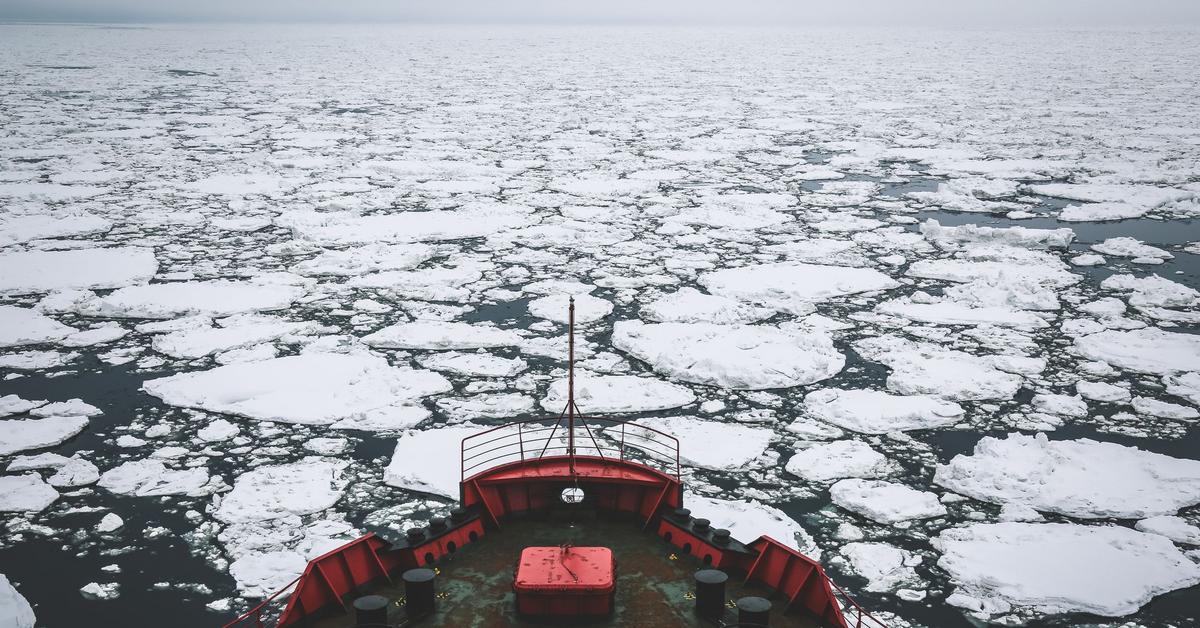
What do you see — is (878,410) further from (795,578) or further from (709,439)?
(795,578)

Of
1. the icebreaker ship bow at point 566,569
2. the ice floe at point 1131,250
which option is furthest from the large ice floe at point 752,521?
the ice floe at point 1131,250

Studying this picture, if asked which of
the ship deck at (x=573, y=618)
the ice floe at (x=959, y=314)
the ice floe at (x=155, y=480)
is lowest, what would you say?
the ice floe at (x=155, y=480)

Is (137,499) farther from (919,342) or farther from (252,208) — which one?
(252,208)

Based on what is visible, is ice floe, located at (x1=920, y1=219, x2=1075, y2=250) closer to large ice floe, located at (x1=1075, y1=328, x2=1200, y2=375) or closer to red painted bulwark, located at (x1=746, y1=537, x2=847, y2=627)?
large ice floe, located at (x1=1075, y1=328, x2=1200, y2=375)

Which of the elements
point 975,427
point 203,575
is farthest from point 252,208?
point 975,427

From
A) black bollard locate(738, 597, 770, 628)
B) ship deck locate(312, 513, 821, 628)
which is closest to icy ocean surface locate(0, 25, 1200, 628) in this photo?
ship deck locate(312, 513, 821, 628)

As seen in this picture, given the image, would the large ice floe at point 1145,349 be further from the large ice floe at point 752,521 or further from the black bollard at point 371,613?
the black bollard at point 371,613

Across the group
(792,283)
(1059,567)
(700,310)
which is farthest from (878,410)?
(792,283)
